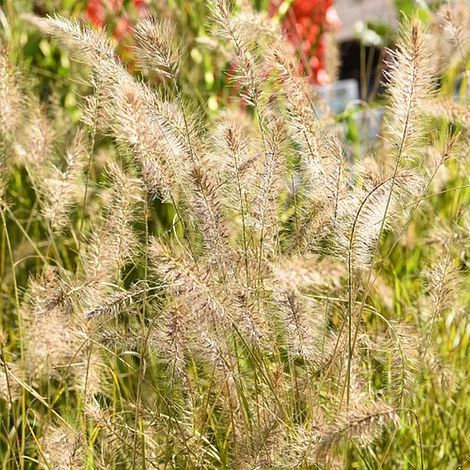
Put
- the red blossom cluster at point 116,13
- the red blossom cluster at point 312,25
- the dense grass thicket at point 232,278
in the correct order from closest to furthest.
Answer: the dense grass thicket at point 232,278
the red blossom cluster at point 116,13
the red blossom cluster at point 312,25

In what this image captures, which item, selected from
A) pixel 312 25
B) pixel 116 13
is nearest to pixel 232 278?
pixel 116 13

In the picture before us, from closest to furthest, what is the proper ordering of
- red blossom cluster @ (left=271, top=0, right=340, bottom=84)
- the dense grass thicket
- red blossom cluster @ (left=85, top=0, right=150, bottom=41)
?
the dense grass thicket, red blossom cluster @ (left=85, top=0, right=150, bottom=41), red blossom cluster @ (left=271, top=0, right=340, bottom=84)

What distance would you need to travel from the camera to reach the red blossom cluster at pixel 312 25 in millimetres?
3613

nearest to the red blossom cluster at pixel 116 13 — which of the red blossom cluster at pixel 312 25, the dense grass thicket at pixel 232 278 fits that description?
the red blossom cluster at pixel 312 25

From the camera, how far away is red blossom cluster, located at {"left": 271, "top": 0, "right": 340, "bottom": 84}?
361 cm

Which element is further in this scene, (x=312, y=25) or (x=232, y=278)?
(x=312, y=25)

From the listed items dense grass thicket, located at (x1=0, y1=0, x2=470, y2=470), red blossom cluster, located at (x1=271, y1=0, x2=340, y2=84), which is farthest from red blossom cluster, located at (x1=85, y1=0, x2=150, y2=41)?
dense grass thicket, located at (x1=0, y1=0, x2=470, y2=470)

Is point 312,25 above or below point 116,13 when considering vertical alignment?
below

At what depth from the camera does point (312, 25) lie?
Result: 376 centimetres

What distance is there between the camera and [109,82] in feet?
5.43

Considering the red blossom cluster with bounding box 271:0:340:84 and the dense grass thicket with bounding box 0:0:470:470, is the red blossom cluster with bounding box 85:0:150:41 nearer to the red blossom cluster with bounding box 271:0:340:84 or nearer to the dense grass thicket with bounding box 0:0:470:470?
the red blossom cluster with bounding box 271:0:340:84

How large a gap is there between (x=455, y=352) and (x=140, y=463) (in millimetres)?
758

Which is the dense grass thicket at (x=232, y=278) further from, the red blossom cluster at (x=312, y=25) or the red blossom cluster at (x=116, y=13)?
the red blossom cluster at (x=312, y=25)

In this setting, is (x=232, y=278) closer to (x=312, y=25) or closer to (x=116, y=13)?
(x=116, y=13)
